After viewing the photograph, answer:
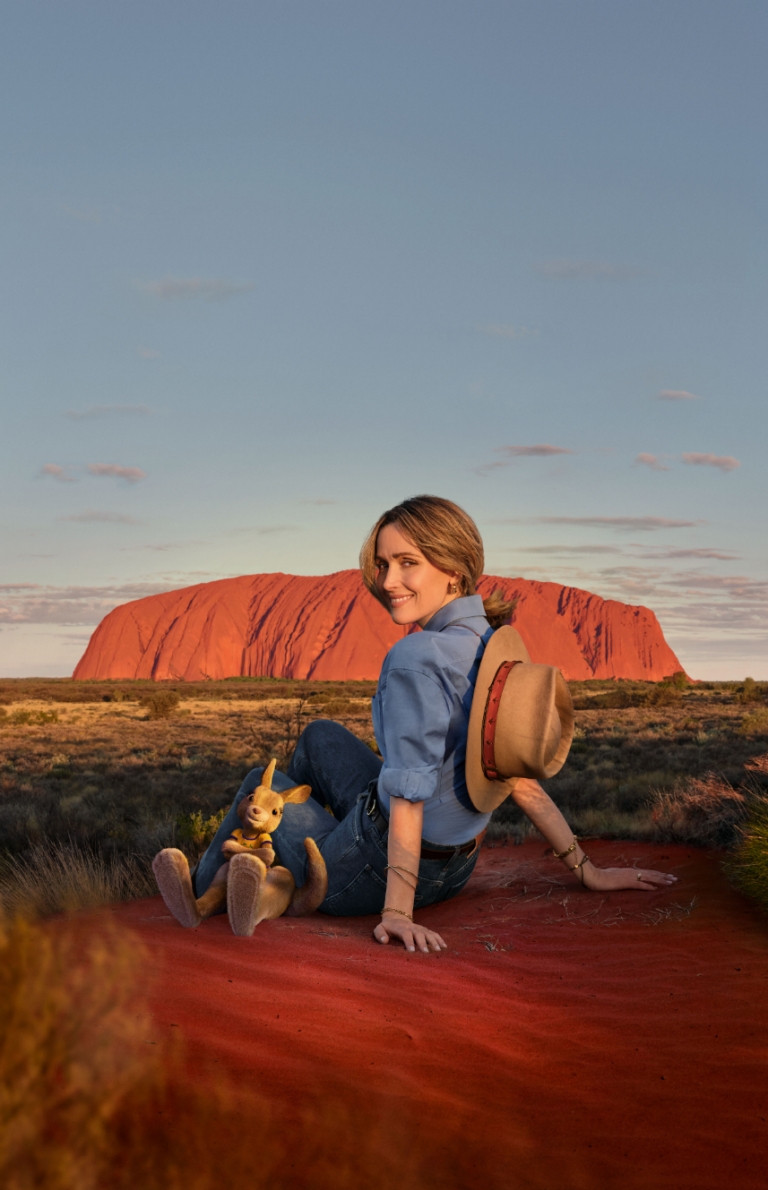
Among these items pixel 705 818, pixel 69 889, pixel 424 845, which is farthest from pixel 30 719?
pixel 424 845

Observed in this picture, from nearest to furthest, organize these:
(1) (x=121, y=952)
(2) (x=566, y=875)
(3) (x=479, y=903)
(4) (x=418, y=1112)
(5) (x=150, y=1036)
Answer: (4) (x=418, y=1112), (5) (x=150, y=1036), (1) (x=121, y=952), (3) (x=479, y=903), (2) (x=566, y=875)

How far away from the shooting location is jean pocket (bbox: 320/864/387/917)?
12.7 ft

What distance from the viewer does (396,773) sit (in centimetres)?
337

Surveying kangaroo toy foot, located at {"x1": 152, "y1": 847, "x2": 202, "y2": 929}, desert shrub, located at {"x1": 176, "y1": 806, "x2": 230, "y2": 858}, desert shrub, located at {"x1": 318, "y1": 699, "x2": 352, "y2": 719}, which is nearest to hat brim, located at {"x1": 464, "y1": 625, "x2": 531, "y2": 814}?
kangaroo toy foot, located at {"x1": 152, "y1": 847, "x2": 202, "y2": 929}

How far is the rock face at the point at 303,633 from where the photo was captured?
114312 millimetres

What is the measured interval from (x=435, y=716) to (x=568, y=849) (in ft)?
4.72

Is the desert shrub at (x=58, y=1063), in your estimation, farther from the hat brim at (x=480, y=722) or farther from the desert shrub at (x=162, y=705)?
the desert shrub at (x=162, y=705)

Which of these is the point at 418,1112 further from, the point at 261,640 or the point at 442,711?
the point at 261,640

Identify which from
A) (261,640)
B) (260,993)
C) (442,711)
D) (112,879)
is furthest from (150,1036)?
(261,640)

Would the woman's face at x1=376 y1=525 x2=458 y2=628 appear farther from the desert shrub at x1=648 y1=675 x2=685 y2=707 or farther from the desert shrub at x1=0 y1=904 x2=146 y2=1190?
the desert shrub at x1=648 y1=675 x2=685 y2=707

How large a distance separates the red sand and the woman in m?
0.23

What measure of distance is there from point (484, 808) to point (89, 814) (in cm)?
803

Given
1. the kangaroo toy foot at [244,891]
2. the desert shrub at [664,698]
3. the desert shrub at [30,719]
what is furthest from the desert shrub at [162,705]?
the kangaroo toy foot at [244,891]

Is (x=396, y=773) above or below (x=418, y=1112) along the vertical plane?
above
